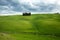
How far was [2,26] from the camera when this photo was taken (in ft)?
55.7

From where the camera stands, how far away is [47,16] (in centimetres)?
2045

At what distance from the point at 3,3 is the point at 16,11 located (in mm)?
1357

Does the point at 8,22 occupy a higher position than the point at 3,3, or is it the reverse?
the point at 3,3

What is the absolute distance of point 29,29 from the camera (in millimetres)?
17156

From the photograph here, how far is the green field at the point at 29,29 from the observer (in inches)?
585

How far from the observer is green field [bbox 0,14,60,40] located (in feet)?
48.8

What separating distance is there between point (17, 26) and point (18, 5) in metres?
2.07

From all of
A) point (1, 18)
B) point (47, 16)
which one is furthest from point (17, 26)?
point (47, 16)

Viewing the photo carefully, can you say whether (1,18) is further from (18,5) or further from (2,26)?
(18,5)

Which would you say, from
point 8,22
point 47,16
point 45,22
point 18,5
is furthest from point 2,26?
point 47,16

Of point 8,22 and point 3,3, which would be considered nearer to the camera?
point 3,3

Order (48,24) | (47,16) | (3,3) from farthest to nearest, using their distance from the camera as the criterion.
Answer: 1. (47,16)
2. (48,24)
3. (3,3)

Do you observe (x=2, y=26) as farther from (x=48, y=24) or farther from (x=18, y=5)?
(x=48, y=24)

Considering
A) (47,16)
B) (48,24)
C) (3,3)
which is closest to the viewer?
(3,3)
